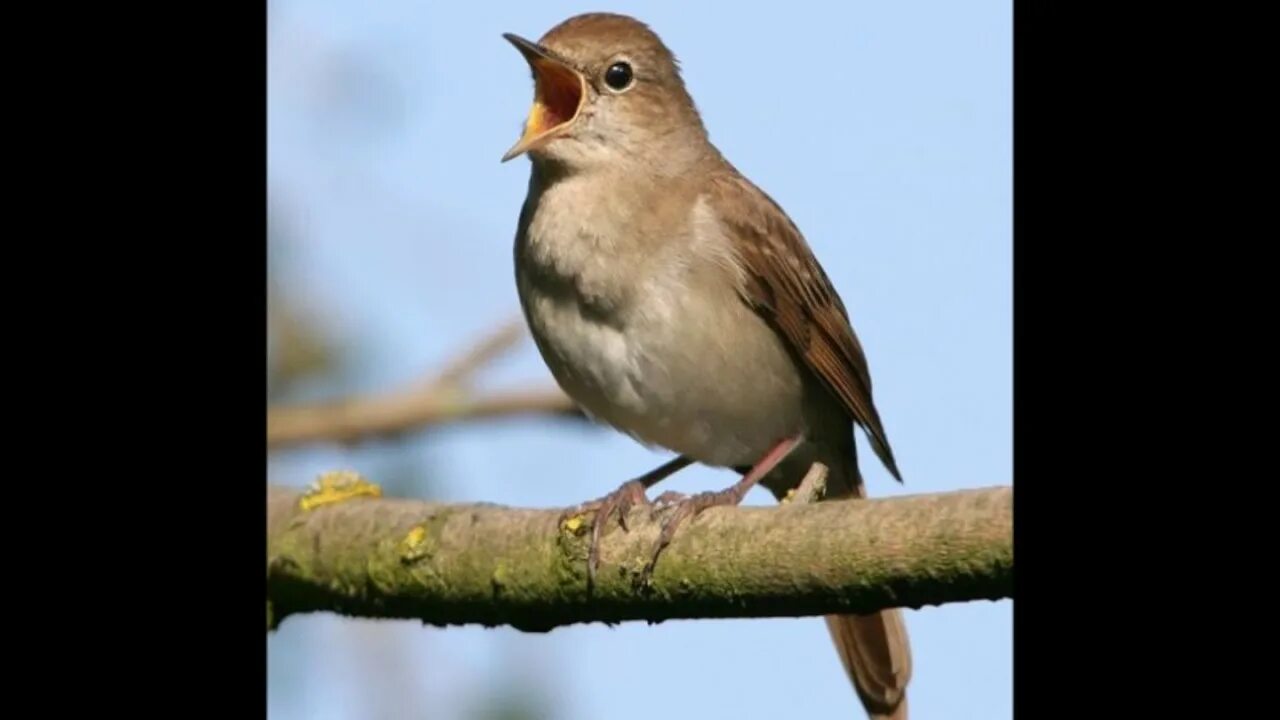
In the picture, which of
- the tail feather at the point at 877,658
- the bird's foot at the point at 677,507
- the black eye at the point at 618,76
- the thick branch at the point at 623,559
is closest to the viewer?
the thick branch at the point at 623,559

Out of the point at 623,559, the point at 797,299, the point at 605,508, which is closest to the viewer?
the point at 623,559

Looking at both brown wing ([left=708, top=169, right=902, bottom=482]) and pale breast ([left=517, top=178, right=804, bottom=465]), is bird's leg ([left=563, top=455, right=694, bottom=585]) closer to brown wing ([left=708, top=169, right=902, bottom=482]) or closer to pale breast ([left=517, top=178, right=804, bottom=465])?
pale breast ([left=517, top=178, right=804, bottom=465])

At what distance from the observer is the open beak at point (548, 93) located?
568cm

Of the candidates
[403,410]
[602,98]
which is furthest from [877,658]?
[602,98]

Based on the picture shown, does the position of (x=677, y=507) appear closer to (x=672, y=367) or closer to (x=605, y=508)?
(x=605, y=508)

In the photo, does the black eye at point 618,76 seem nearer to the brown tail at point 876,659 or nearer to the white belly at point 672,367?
the white belly at point 672,367

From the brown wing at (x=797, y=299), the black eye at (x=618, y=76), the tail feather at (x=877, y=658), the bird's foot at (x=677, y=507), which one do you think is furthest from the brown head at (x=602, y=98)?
the tail feather at (x=877, y=658)

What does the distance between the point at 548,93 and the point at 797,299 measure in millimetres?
1030

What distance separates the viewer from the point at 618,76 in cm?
589

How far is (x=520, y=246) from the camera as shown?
18.9ft

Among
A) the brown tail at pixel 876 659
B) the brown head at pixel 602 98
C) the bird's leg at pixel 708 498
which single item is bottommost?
the brown tail at pixel 876 659
